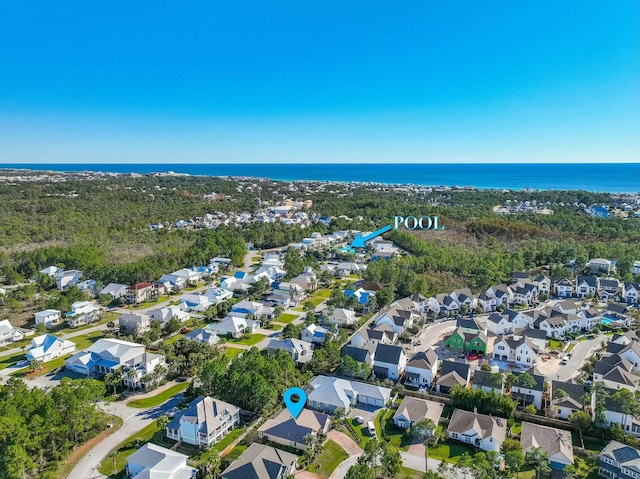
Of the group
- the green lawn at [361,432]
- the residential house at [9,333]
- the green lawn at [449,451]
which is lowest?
the green lawn at [361,432]

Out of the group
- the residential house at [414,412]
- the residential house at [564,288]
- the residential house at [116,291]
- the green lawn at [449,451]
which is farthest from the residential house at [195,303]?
the residential house at [564,288]

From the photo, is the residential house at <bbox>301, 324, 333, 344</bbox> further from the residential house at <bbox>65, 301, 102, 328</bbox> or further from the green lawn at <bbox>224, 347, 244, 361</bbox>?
the residential house at <bbox>65, 301, 102, 328</bbox>

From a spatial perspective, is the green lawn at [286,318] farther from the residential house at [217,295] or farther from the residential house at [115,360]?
the residential house at [115,360]

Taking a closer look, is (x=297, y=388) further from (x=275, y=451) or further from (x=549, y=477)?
(x=549, y=477)

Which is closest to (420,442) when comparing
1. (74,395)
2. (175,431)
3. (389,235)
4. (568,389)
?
(568,389)

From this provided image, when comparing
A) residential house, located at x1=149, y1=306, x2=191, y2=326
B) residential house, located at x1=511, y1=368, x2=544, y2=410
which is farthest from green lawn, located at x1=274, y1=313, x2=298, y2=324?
residential house, located at x1=511, y1=368, x2=544, y2=410
